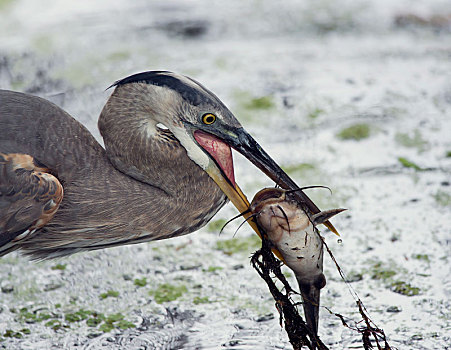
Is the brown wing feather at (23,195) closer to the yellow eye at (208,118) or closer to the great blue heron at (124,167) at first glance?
the great blue heron at (124,167)

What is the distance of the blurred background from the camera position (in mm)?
3484

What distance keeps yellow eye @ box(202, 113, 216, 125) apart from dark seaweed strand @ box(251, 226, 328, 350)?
61 cm

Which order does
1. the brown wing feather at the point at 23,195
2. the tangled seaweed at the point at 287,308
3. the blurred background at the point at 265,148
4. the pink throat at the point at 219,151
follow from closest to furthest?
the tangled seaweed at the point at 287,308
the brown wing feather at the point at 23,195
the pink throat at the point at 219,151
the blurred background at the point at 265,148

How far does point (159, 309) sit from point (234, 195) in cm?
101

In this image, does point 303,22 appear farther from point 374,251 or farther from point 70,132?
point 70,132

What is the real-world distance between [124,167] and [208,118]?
1.62ft

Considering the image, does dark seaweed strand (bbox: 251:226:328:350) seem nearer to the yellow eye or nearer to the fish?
the fish

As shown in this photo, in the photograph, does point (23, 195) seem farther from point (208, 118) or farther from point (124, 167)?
point (208, 118)

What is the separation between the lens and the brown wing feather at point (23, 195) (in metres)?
2.83

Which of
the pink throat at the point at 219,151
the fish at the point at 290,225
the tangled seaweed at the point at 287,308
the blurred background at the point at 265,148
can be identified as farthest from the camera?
the blurred background at the point at 265,148

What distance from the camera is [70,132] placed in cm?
308

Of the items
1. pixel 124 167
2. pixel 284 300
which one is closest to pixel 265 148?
pixel 124 167

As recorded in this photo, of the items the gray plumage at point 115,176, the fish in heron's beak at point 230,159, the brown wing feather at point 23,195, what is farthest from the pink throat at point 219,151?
the brown wing feather at point 23,195

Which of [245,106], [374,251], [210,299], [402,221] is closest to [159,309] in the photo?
[210,299]
